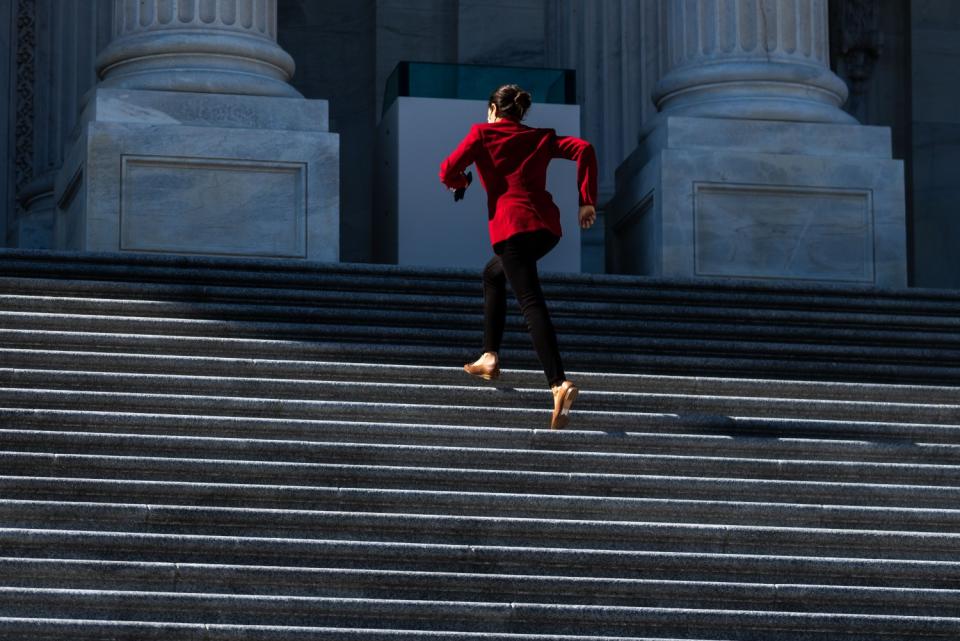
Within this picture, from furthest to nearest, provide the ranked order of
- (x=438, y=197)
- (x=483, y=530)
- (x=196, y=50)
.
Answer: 1. (x=438, y=197)
2. (x=196, y=50)
3. (x=483, y=530)

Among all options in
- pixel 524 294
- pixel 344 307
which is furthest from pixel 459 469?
pixel 344 307

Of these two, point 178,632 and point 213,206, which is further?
point 213,206

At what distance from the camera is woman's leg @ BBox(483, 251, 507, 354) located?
12.6m

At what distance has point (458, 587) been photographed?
10.5 metres

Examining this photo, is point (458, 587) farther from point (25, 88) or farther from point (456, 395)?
point (25, 88)

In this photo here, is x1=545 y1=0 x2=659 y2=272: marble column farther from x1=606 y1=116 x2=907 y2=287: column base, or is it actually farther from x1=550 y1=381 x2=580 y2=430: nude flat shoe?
x1=550 y1=381 x2=580 y2=430: nude flat shoe

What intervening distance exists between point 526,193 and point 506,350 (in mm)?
1339

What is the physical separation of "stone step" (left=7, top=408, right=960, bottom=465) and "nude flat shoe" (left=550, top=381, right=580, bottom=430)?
0.06 m

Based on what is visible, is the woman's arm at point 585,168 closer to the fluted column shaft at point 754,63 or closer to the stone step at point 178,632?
the stone step at point 178,632

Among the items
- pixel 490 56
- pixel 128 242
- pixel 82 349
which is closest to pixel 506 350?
pixel 82 349

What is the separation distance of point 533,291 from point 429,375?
104 centimetres

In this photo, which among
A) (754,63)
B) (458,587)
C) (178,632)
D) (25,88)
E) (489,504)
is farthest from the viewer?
(25,88)

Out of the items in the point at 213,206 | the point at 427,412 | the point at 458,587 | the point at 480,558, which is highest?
the point at 213,206

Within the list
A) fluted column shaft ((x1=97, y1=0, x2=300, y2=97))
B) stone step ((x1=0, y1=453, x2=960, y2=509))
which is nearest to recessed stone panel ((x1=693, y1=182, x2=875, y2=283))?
fluted column shaft ((x1=97, y1=0, x2=300, y2=97))
